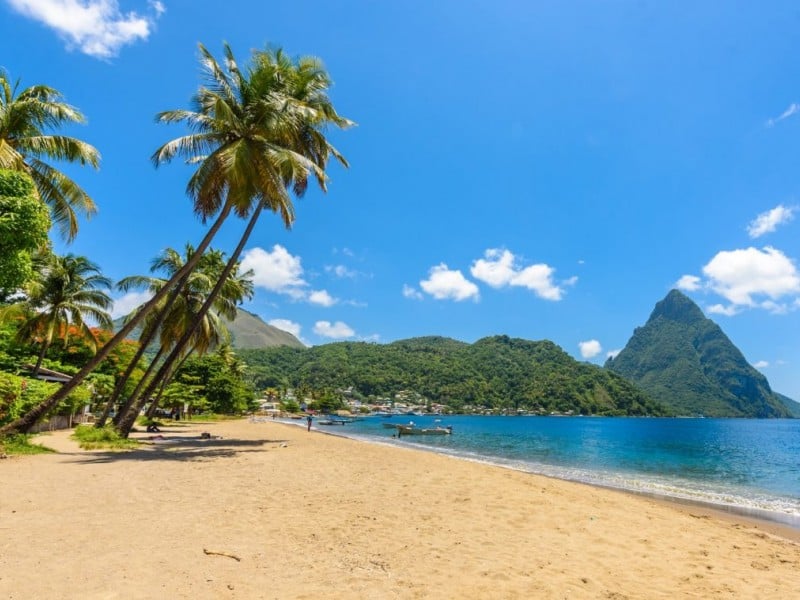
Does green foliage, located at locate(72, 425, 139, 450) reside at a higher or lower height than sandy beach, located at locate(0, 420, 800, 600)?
lower

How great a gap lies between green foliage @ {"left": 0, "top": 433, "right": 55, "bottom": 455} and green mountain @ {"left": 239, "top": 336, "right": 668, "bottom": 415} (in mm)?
138173

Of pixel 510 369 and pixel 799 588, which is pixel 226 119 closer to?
pixel 799 588

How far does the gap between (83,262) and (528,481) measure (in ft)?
85.6

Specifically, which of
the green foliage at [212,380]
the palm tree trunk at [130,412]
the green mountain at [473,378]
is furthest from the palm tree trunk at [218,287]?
the green mountain at [473,378]

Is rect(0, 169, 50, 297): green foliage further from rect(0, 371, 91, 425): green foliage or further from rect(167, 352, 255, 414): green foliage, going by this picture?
rect(167, 352, 255, 414): green foliage

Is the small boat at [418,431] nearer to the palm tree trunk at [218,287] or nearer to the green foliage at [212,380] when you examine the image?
the green foliage at [212,380]

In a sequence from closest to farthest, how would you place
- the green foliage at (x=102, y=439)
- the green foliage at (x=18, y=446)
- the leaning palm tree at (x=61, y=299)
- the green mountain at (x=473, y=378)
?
the green foliage at (x=18, y=446) < the green foliage at (x=102, y=439) < the leaning palm tree at (x=61, y=299) < the green mountain at (x=473, y=378)

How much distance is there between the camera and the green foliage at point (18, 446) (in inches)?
510

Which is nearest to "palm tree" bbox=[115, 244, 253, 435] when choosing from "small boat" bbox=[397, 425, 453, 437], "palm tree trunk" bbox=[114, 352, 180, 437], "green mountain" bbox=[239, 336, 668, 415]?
"palm tree trunk" bbox=[114, 352, 180, 437]

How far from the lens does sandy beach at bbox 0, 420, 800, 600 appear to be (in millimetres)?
4848

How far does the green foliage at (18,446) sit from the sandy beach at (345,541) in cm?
174

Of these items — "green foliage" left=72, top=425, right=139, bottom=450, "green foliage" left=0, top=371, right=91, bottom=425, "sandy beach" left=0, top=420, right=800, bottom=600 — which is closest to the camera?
"sandy beach" left=0, top=420, right=800, bottom=600

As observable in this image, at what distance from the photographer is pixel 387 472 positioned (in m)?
14.3

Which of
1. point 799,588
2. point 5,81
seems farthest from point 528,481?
point 5,81
